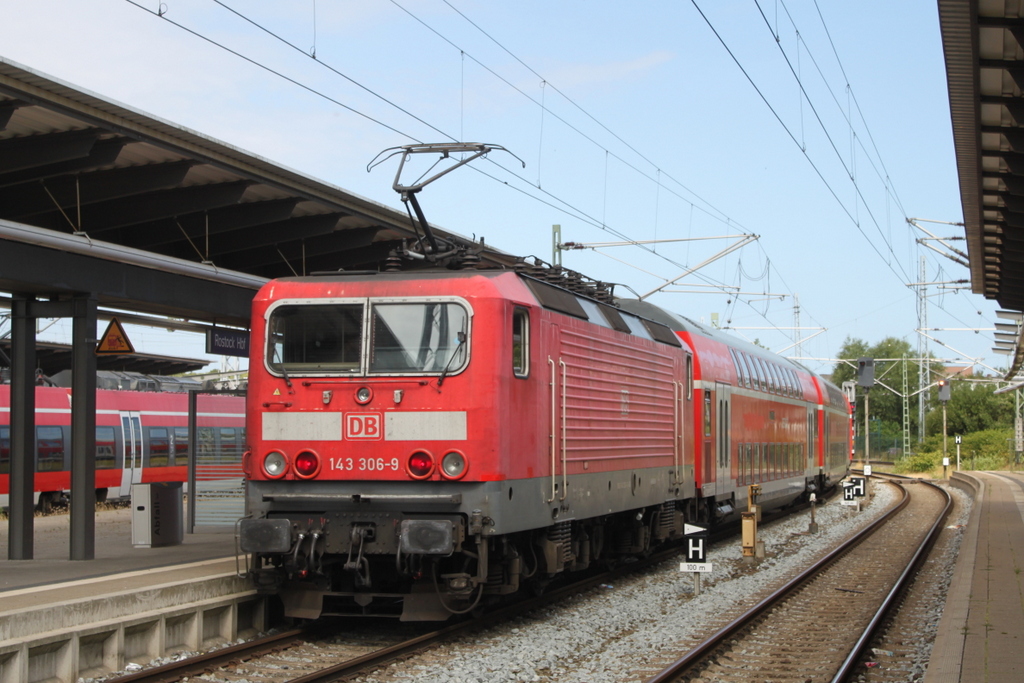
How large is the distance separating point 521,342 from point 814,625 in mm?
4460

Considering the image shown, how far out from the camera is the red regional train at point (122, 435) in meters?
22.0

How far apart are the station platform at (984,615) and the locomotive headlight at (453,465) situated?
3869 mm

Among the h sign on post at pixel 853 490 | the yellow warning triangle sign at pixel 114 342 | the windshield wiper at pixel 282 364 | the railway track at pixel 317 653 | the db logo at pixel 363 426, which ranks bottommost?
the railway track at pixel 317 653

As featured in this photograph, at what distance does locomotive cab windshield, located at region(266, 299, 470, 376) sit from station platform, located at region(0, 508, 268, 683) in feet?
6.68

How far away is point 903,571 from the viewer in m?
15.7

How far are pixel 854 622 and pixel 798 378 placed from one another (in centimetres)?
1560

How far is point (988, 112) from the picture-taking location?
10141mm

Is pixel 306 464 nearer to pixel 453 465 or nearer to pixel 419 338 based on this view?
pixel 453 465

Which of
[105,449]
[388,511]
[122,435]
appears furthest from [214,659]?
[122,435]

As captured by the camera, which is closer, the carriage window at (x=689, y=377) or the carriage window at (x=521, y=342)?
the carriage window at (x=521, y=342)

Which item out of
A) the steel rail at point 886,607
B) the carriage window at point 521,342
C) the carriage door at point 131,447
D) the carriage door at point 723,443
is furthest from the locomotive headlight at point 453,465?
the carriage door at point 131,447

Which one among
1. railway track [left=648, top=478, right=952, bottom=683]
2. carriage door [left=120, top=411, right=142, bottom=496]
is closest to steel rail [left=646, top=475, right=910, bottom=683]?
railway track [left=648, top=478, right=952, bottom=683]

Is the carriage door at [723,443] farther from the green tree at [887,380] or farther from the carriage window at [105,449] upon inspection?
the green tree at [887,380]

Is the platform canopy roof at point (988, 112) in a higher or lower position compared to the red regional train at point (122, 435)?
higher
